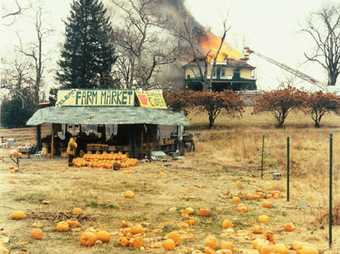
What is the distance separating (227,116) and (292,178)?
2478cm

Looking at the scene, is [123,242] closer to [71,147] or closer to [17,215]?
[17,215]

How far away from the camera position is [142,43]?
52.2 metres

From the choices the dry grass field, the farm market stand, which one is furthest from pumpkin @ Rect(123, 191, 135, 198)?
the farm market stand

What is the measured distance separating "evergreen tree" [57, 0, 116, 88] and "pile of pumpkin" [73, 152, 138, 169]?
80.0ft

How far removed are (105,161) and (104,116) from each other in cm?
385

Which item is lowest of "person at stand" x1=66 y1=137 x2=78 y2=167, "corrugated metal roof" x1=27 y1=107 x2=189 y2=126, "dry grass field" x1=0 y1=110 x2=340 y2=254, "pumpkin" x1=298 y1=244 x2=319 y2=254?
"dry grass field" x1=0 y1=110 x2=340 y2=254

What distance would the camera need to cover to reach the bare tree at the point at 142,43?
51963 millimetres

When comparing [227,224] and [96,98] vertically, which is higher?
[96,98]

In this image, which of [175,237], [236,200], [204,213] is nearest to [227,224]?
[204,213]

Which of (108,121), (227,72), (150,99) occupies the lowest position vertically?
(108,121)

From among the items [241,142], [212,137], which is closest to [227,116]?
[212,137]

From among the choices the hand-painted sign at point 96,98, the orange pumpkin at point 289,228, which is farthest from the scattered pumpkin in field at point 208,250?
the hand-painted sign at point 96,98

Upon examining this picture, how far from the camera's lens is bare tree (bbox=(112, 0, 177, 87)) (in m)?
52.0

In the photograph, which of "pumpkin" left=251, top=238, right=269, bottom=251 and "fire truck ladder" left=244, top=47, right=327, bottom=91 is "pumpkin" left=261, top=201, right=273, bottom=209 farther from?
"fire truck ladder" left=244, top=47, right=327, bottom=91
